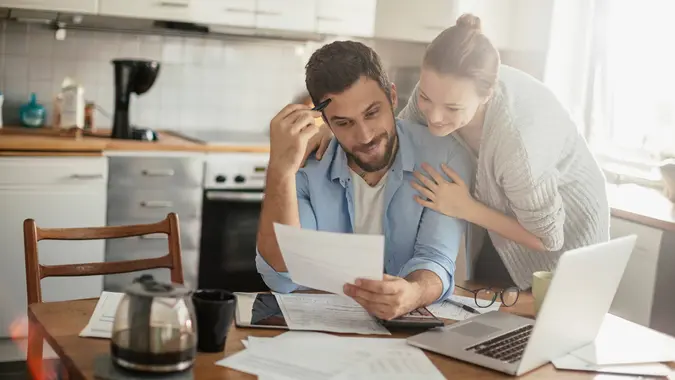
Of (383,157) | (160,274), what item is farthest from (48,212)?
(383,157)

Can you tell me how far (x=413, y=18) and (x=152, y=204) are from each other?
1.63 m

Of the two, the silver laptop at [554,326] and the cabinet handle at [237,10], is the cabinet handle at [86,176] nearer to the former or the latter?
the cabinet handle at [237,10]

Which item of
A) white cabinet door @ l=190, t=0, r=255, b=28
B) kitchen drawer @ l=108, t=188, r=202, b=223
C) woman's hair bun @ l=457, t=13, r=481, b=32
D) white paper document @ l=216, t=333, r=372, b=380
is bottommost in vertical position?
kitchen drawer @ l=108, t=188, r=202, b=223

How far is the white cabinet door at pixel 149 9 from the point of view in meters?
3.45

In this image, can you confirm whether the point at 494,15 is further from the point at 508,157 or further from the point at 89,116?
the point at 508,157

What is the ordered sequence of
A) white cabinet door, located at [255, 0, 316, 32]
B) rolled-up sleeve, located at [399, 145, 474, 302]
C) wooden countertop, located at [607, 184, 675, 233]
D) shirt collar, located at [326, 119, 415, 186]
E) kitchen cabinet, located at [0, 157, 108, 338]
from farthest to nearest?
1. white cabinet door, located at [255, 0, 316, 32]
2. kitchen cabinet, located at [0, 157, 108, 338]
3. wooden countertop, located at [607, 184, 675, 233]
4. shirt collar, located at [326, 119, 415, 186]
5. rolled-up sleeve, located at [399, 145, 474, 302]

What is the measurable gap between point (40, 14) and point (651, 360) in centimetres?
287

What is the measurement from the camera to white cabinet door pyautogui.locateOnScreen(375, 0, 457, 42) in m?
4.10

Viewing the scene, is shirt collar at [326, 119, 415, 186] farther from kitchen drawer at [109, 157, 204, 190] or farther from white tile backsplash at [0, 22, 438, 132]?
white tile backsplash at [0, 22, 438, 132]

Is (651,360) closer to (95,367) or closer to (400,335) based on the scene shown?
(400,335)

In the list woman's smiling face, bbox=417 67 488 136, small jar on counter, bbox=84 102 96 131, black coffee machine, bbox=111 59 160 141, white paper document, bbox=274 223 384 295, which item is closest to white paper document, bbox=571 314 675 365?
white paper document, bbox=274 223 384 295

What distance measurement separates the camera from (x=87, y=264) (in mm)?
1890

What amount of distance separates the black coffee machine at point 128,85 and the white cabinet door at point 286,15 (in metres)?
0.57

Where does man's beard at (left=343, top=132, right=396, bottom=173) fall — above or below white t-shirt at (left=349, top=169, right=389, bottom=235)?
above
